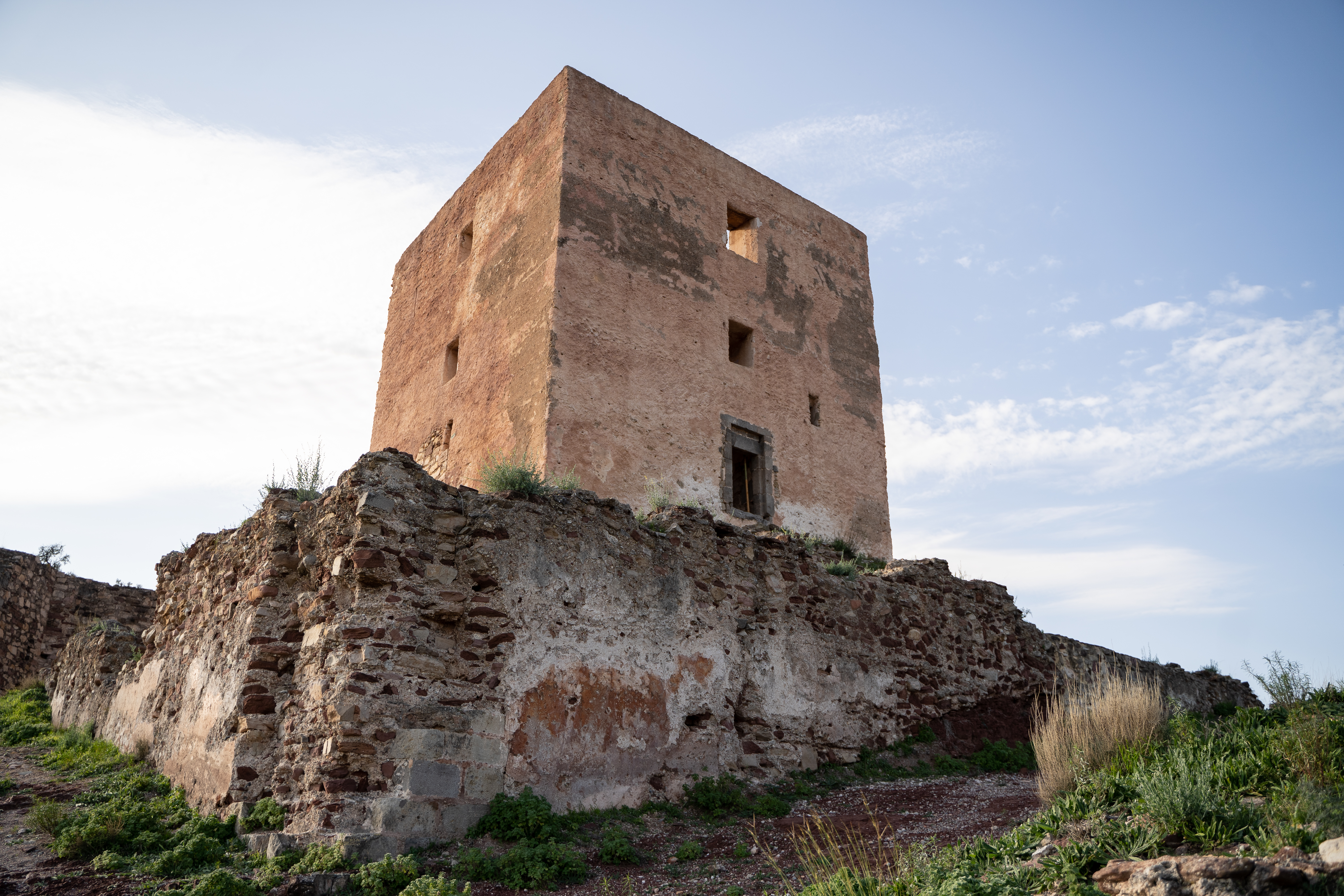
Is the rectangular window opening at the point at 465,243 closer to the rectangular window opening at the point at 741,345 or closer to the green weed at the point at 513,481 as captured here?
the rectangular window opening at the point at 741,345

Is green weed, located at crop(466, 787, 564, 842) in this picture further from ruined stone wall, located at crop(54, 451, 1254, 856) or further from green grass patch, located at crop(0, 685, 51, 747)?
green grass patch, located at crop(0, 685, 51, 747)

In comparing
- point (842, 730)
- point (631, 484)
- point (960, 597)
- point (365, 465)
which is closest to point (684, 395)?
point (631, 484)

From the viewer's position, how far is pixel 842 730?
838 centimetres

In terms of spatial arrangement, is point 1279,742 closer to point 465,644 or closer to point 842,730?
point 842,730

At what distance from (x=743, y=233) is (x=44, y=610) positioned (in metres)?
12.6

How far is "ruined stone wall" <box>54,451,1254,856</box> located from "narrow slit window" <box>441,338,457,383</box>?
5407 millimetres

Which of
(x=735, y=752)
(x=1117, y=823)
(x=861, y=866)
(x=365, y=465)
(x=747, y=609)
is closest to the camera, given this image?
Answer: (x=1117, y=823)

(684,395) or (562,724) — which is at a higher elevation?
(684,395)

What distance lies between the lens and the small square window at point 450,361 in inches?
535

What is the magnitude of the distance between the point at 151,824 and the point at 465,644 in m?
2.38

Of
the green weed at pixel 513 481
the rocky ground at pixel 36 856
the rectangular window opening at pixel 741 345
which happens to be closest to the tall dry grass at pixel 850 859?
the green weed at pixel 513 481

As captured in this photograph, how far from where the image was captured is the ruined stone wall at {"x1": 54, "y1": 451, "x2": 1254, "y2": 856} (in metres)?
5.70

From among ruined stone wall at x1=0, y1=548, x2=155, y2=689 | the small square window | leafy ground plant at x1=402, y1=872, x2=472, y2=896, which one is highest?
the small square window

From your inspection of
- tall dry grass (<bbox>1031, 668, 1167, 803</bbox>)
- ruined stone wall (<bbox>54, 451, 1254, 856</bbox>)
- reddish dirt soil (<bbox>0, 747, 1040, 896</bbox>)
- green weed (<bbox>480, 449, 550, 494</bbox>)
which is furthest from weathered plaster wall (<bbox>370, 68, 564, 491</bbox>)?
tall dry grass (<bbox>1031, 668, 1167, 803</bbox>)
